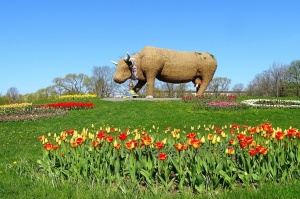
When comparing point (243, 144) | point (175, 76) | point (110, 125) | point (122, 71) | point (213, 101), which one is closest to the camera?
point (243, 144)

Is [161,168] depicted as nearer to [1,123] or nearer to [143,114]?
[143,114]

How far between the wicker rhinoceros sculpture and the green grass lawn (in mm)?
3306

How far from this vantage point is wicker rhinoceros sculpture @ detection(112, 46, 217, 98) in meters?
24.2

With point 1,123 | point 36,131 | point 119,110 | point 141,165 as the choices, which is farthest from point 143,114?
point 141,165

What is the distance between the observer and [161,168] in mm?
5457

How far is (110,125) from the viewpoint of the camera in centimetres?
1503

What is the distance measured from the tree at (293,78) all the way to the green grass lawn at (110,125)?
3041cm

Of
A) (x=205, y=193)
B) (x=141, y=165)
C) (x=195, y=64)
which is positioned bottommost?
(x=205, y=193)

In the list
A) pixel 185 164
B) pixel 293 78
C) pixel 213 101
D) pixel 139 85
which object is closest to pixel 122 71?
pixel 139 85

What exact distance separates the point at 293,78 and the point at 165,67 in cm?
3114

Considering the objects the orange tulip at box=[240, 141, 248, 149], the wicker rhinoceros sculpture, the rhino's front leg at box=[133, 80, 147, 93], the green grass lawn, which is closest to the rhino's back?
the wicker rhinoceros sculpture

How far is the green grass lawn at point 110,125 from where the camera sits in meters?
4.94

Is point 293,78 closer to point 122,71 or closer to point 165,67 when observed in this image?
point 165,67

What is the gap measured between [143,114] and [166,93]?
1392 inches
